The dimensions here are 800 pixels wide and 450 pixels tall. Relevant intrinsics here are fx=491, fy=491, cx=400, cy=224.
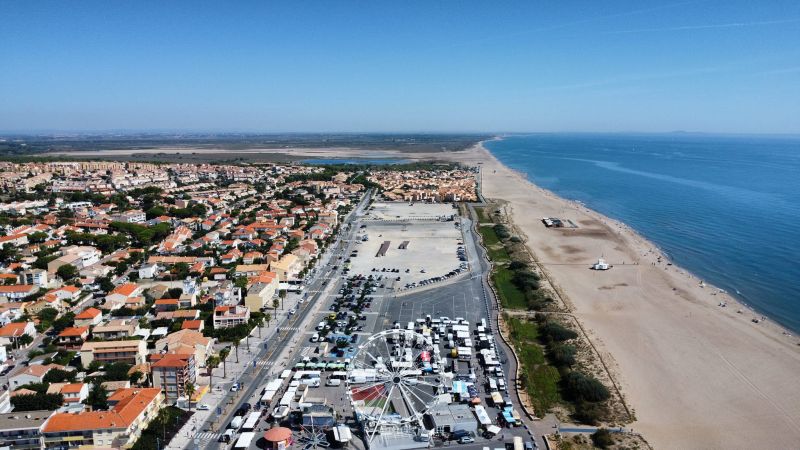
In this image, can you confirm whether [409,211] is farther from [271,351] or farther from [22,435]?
[22,435]

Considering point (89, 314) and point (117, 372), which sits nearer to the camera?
point (117, 372)

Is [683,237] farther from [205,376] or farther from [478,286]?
[205,376]

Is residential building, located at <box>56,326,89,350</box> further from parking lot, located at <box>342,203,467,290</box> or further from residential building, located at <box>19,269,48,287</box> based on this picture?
parking lot, located at <box>342,203,467,290</box>

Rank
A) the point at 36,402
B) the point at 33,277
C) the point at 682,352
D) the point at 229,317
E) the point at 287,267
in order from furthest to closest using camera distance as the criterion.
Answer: the point at 287,267 < the point at 33,277 < the point at 229,317 < the point at 682,352 < the point at 36,402

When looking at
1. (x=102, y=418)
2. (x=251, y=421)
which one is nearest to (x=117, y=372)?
(x=102, y=418)

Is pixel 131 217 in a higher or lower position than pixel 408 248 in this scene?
higher

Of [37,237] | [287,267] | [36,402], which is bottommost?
[36,402]

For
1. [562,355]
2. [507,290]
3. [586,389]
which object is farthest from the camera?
[507,290]
